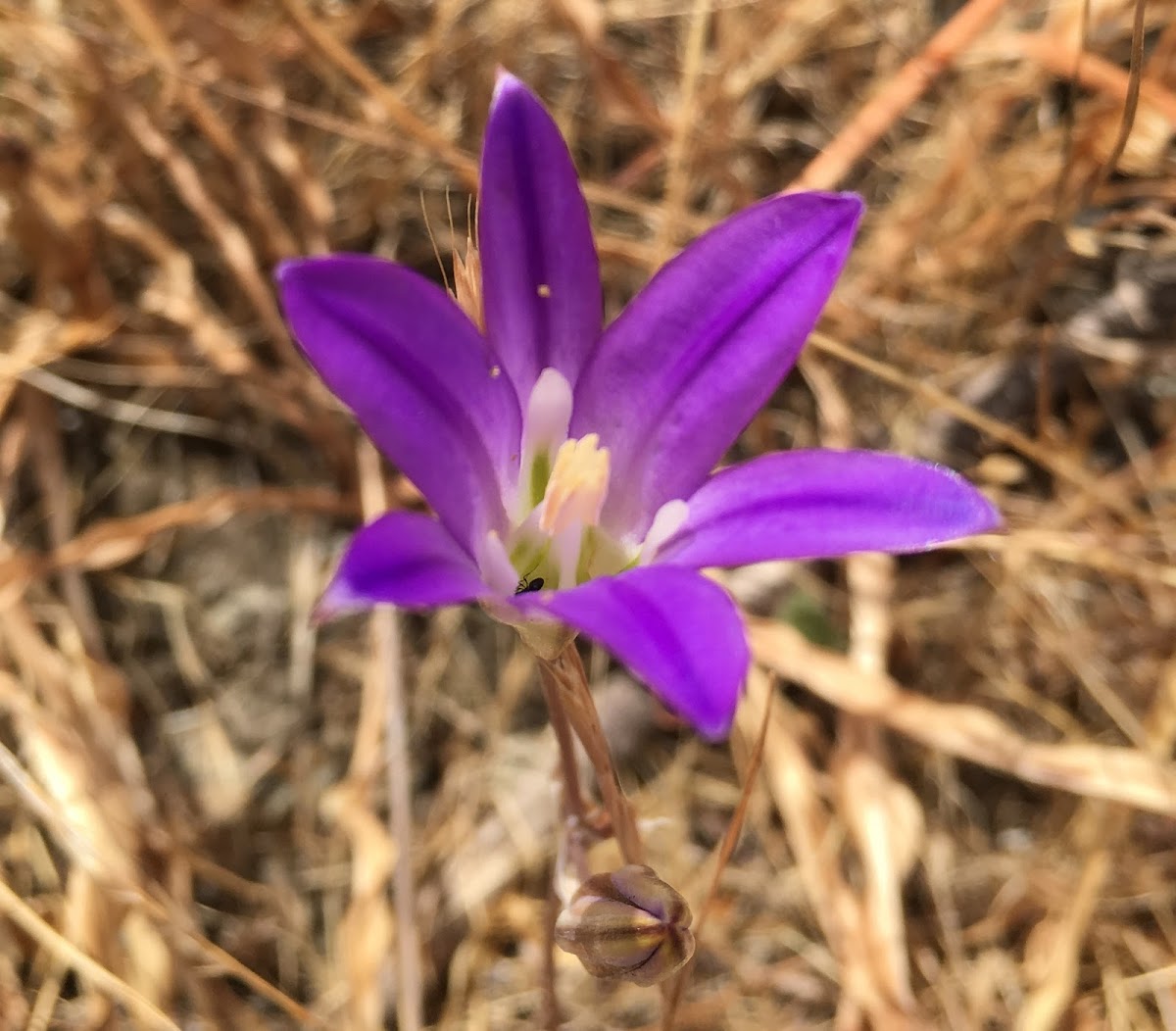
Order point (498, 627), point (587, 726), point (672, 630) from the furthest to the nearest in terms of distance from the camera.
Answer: point (498, 627)
point (587, 726)
point (672, 630)

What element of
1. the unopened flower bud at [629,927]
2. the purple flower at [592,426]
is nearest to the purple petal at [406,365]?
the purple flower at [592,426]

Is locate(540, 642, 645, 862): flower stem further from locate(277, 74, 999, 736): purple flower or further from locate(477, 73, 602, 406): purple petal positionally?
locate(477, 73, 602, 406): purple petal

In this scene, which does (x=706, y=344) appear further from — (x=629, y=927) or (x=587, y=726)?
(x=629, y=927)

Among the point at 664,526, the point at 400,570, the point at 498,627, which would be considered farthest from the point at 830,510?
the point at 498,627

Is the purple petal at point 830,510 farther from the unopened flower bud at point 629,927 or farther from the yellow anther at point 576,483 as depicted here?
the unopened flower bud at point 629,927

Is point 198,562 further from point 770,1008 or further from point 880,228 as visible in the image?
point 880,228
